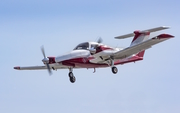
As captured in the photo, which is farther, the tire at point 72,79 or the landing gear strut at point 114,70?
the tire at point 72,79

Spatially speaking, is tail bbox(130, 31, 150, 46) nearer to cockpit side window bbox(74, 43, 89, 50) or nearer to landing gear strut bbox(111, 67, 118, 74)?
landing gear strut bbox(111, 67, 118, 74)

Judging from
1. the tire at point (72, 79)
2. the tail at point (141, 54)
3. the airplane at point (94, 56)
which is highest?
the airplane at point (94, 56)

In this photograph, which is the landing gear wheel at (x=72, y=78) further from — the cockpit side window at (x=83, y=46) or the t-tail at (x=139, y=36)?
the t-tail at (x=139, y=36)

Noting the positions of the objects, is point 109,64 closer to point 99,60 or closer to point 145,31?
point 99,60

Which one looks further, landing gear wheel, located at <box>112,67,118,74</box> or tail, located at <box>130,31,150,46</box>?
tail, located at <box>130,31,150,46</box>

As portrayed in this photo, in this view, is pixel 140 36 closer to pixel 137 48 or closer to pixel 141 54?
pixel 141 54

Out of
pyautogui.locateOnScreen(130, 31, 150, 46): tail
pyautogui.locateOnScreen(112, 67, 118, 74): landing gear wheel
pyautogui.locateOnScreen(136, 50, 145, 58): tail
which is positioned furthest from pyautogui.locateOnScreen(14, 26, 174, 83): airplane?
pyautogui.locateOnScreen(136, 50, 145, 58): tail

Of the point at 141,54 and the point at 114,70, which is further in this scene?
the point at 141,54

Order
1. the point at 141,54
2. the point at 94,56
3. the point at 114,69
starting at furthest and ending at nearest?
1. the point at 141,54
2. the point at 114,69
3. the point at 94,56

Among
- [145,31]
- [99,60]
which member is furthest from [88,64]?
[145,31]

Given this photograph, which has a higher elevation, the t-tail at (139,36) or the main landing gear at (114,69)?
the t-tail at (139,36)

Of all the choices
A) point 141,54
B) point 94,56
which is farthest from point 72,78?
point 141,54

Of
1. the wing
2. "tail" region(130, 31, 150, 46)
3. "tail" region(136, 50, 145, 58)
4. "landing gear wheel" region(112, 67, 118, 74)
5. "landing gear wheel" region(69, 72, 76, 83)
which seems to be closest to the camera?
the wing

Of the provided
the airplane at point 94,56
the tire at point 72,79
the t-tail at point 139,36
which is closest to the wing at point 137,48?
the airplane at point 94,56
